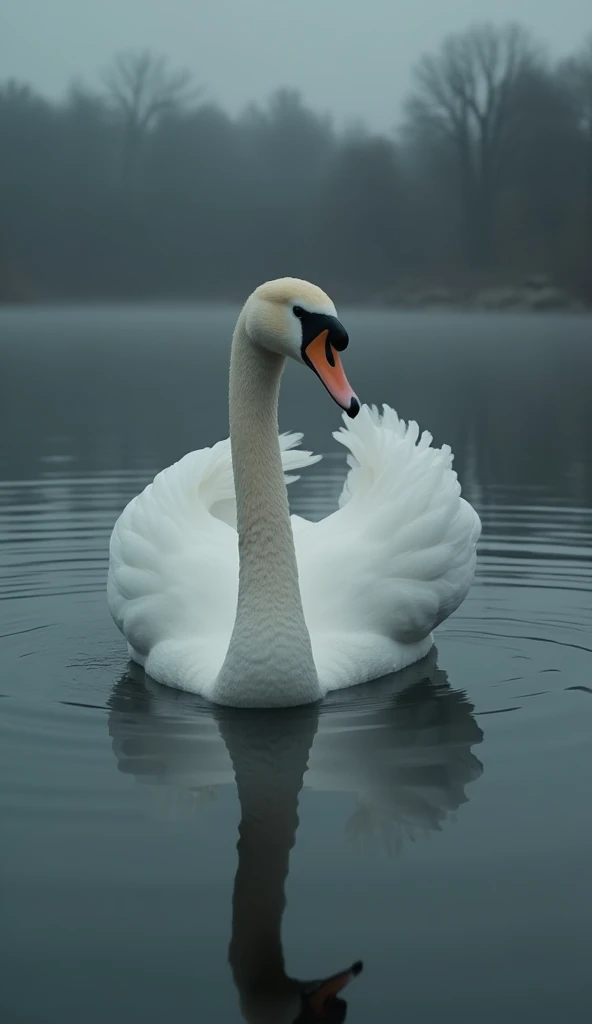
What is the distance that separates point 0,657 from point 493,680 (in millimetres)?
2177

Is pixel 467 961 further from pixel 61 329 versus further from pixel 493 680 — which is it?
pixel 61 329

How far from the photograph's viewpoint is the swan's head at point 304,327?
535 cm

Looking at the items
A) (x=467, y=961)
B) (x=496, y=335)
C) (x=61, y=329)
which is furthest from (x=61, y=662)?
(x=61, y=329)

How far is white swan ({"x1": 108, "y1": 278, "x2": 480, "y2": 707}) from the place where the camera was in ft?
19.3

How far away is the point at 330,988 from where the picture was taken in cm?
365

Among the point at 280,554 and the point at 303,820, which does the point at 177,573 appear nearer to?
the point at 280,554

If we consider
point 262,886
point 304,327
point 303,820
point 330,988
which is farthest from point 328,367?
point 330,988

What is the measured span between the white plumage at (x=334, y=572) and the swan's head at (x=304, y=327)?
1.27m

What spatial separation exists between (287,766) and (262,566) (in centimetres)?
93

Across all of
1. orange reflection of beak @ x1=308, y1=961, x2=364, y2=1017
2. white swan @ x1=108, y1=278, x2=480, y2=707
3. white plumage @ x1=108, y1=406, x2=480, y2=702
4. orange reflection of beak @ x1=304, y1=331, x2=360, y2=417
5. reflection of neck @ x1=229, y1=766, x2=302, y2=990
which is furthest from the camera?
white plumage @ x1=108, y1=406, x2=480, y2=702

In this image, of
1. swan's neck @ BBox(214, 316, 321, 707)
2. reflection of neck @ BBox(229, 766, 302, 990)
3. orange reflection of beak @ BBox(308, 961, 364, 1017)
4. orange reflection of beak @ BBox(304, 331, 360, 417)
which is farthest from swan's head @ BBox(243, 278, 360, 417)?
orange reflection of beak @ BBox(308, 961, 364, 1017)

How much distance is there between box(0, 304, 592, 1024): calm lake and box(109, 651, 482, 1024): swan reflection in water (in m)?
0.01

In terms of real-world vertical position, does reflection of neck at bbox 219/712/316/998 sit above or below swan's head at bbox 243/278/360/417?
below

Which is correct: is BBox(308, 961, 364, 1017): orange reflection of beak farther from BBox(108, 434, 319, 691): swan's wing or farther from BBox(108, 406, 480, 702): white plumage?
BBox(108, 434, 319, 691): swan's wing
